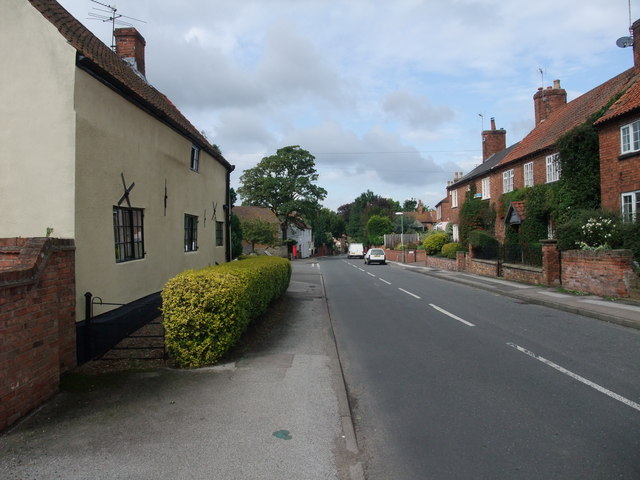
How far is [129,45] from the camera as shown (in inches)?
569

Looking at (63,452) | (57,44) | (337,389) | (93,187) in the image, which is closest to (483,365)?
(337,389)

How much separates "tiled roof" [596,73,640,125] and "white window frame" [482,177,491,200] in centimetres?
1219

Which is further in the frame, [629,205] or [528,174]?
[528,174]

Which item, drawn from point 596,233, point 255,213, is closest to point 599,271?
point 596,233

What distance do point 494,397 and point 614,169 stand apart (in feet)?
50.7

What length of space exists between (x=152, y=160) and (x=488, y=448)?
27.5 feet

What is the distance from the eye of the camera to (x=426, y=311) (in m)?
12.0

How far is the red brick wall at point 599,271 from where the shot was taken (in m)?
12.8

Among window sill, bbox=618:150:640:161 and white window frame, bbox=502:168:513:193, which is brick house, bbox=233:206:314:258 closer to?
white window frame, bbox=502:168:513:193

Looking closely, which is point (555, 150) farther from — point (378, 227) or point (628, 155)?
point (378, 227)

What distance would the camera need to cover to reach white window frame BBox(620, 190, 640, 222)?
15562 millimetres

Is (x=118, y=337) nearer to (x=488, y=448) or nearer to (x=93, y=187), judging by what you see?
(x=93, y=187)

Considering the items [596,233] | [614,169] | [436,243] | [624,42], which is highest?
[624,42]

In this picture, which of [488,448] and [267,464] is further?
[488,448]
